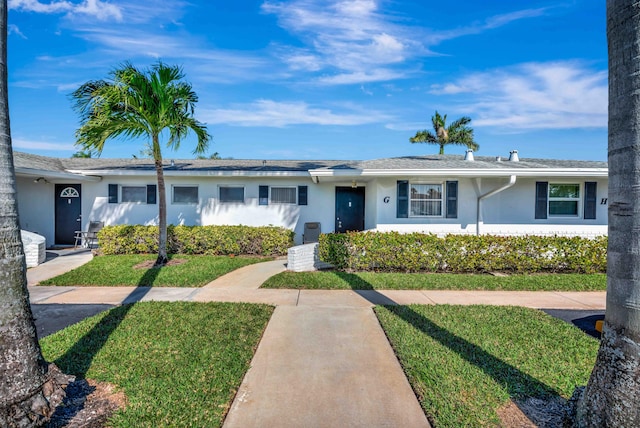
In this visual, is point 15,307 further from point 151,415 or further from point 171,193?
point 171,193

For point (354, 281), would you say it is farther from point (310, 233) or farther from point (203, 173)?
point (203, 173)

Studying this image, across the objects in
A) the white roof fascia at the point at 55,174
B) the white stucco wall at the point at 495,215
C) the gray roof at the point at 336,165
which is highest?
the gray roof at the point at 336,165

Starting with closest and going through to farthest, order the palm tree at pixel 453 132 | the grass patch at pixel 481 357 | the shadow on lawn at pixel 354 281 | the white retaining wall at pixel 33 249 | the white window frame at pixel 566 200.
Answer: the grass patch at pixel 481 357 → the shadow on lawn at pixel 354 281 → the white retaining wall at pixel 33 249 → the white window frame at pixel 566 200 → the palm tree at pixel 453 132

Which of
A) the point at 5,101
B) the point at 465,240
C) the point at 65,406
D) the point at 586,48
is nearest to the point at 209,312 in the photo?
the point at 65,406

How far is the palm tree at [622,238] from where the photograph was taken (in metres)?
1.87

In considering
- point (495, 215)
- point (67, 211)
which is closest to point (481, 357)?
point (495, 215)

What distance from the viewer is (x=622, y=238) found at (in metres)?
1.93

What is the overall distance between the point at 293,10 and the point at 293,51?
2.66m

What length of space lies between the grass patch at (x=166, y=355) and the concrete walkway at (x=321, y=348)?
0.21 meters


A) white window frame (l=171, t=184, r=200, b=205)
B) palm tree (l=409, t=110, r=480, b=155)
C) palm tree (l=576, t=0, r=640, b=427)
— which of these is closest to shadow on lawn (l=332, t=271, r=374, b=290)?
palm tree (l=576, t=0, r=640, b=427)

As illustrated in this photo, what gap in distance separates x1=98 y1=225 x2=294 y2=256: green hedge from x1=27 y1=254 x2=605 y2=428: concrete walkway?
2.65 metres

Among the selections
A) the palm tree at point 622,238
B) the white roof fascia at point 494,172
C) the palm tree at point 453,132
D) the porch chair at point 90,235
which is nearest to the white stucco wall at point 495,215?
the white roof fascia at point 494,172

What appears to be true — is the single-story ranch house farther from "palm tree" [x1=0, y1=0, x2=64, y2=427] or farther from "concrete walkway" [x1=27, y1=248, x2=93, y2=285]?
"palm tree" [x1=0, y1=0, x2=64, y2=427]

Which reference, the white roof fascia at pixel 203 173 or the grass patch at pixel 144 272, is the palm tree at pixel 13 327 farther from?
the white roof fascia at pixel 203 173
